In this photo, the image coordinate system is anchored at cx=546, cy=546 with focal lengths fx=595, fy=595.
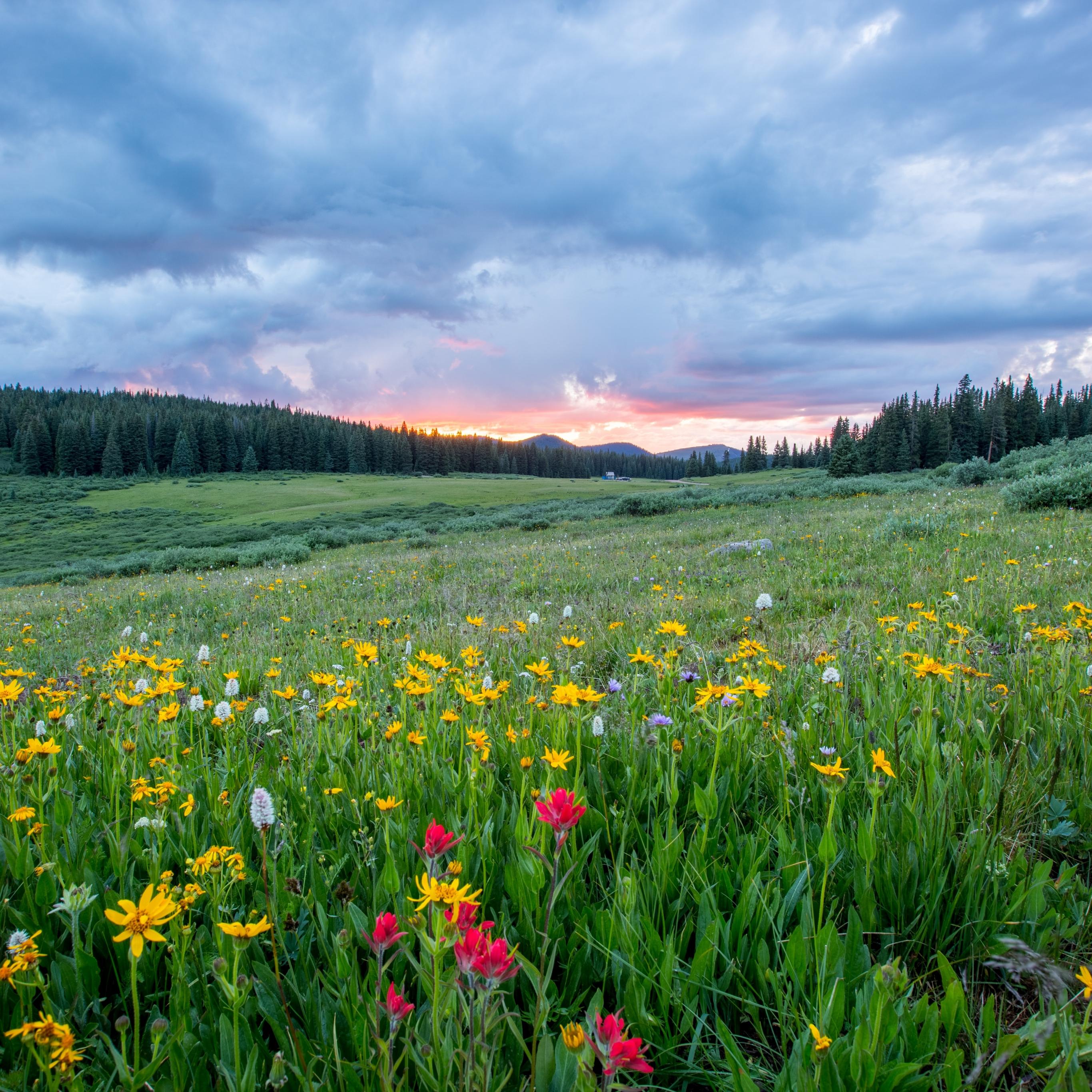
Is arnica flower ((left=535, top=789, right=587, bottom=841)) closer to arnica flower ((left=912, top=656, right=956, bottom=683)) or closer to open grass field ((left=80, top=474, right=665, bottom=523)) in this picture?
arnica flower ((left=912, top=656, right=956, bottom=683))

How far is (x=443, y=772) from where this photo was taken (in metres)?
2.37

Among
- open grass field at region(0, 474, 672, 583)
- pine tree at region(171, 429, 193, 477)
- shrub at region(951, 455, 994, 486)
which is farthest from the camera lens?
pine tree at region(171, 429, 193, 477)

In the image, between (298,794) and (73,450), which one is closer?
(298,794)

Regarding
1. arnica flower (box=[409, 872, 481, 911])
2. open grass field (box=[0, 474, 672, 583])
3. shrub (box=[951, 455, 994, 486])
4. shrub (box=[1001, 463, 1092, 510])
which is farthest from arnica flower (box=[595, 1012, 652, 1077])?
shrub (box=[951, 455, 994, 486])

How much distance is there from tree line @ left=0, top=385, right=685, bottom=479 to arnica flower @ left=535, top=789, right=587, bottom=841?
367 ft

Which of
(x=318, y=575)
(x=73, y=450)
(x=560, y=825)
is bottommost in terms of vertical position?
(x=318, y=575)

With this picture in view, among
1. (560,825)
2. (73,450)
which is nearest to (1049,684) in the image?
(560,825)

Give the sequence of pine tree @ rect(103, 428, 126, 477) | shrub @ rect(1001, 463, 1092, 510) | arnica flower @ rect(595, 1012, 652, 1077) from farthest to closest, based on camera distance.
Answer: pine tree @ rect(103, 428, 126, 477), shrub @ rect(1001, 463, 1092, 510), arnica flower @ rect(595, 1012, 652, 1077)

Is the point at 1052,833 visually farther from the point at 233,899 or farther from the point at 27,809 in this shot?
the point at 27,809

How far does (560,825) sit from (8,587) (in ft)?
101

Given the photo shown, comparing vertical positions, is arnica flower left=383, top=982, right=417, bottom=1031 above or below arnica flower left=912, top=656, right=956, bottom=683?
below

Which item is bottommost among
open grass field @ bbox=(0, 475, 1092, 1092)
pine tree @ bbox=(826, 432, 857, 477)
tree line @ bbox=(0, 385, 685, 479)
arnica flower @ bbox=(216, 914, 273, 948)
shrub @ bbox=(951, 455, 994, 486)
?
open grass field @ bbox=(0, 475, 1092, 1092)

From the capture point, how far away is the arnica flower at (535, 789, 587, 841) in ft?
3.36

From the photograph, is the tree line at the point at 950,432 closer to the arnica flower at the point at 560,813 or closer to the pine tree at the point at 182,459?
the arnica flower at the point at 560,813
